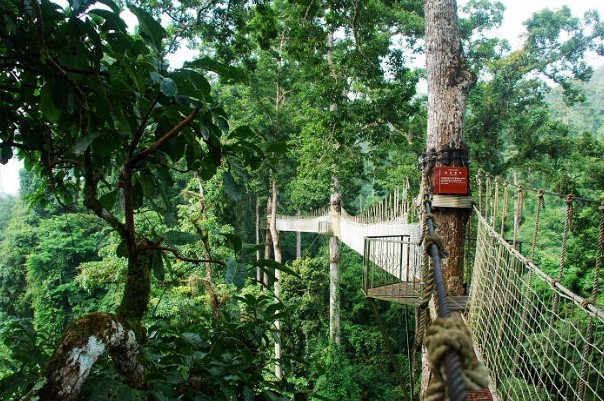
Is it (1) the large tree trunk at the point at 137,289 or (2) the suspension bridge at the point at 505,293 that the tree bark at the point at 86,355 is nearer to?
(1) the large tree trunk at the point at 137,289

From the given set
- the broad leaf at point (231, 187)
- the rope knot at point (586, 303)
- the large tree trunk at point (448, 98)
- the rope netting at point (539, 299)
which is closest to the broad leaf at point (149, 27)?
the broad leaf at point (231, 187)

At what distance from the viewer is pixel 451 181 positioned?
2148 mm

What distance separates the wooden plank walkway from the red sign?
539mm

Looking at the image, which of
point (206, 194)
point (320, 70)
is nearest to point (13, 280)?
point (206, 194)

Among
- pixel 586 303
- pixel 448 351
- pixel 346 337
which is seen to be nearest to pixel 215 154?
pixel 448 351

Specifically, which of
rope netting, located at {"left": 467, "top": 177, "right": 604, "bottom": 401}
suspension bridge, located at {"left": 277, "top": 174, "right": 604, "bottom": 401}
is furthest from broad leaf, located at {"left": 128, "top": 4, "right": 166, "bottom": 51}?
→ rope netting, located at {"left": 467, "top": 177, "right": 604, "bottom": 401}

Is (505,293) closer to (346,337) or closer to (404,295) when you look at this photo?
(404,295)

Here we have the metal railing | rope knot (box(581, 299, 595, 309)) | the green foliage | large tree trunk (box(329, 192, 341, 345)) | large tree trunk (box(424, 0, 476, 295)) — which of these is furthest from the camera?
large tree trunk (box(329, 192, 341, 345))

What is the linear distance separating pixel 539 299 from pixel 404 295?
1183mm

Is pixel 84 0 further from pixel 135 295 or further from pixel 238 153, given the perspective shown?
pixel 135 295

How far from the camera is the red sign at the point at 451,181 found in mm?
2146

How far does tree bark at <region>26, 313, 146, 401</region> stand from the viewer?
0.46 meters

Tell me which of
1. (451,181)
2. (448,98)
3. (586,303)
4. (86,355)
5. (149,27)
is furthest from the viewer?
(448,98)

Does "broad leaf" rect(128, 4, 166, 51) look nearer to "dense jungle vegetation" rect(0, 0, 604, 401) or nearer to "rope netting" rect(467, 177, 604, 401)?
"dense jungle vegetation" rect(0, 0, 604, 401)
